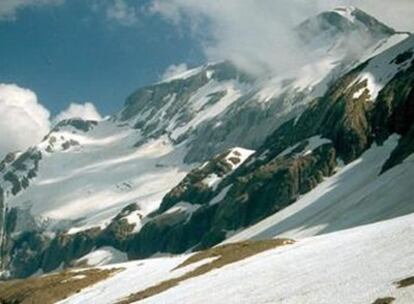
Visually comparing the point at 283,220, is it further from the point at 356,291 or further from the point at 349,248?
the point at 356,291

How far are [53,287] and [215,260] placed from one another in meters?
36.5

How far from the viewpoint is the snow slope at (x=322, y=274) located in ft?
129

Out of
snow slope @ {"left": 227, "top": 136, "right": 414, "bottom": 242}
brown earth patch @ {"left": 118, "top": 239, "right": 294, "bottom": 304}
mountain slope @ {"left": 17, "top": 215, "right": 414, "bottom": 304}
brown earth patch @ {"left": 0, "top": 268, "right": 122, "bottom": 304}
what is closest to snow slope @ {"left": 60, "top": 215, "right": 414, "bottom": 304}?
mountain slope @ {"left": 17, "top": 215, "right": 414, "bottom": 304}

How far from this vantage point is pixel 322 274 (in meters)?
46.8

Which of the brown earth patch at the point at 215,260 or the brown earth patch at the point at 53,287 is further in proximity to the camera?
the brown earth patch at the point at 53,287

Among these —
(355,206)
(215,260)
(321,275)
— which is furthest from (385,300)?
(355,206)

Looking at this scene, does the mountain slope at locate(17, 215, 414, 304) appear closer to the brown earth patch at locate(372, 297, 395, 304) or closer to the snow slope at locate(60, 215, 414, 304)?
the snow slope at locate(60, 215, 414, 304)

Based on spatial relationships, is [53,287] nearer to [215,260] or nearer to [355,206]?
[215,260]

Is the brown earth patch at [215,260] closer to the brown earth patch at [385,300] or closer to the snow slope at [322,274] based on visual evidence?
the snow slope at [322,274]

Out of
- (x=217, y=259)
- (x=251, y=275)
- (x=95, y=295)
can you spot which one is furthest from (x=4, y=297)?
(x=251, y=275)

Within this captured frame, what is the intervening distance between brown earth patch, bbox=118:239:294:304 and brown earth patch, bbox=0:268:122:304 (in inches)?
760

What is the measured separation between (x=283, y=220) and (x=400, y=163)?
140ft

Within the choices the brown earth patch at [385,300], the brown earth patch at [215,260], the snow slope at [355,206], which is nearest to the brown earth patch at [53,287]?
the brown earth patch at [215,260]

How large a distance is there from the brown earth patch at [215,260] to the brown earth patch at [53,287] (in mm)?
19310
